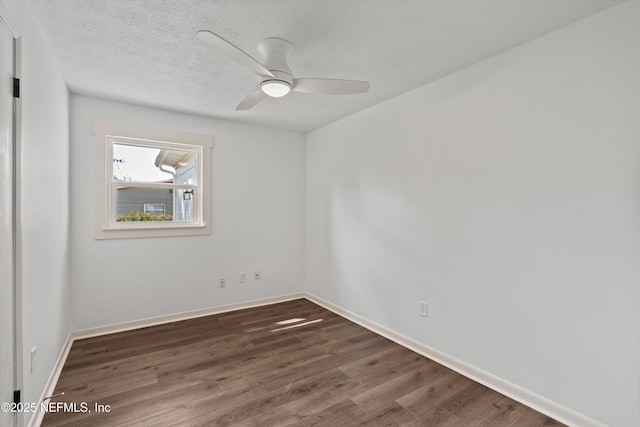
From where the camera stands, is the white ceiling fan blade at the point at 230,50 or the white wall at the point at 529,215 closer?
the white ceiling fan blade at the point at 230,50

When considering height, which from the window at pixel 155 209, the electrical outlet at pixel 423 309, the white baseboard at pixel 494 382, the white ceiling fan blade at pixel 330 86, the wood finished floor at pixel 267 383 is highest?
the white ceiling fan blade at pixel 330 86

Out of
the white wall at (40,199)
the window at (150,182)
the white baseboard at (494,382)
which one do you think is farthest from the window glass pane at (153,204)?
the white baseboard at (494,382)

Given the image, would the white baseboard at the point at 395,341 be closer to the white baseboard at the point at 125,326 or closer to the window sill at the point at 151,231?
the white baseboard at the point at 125,326

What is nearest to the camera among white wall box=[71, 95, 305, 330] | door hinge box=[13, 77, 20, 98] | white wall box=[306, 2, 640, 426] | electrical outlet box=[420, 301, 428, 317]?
door hinge box=[13, 77, 20, 98]

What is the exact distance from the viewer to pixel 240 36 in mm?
2010

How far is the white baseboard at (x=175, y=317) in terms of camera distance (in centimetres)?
315

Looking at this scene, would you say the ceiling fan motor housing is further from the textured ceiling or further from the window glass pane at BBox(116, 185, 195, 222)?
the window glass pane at BBox(116, 185, 195, 222)

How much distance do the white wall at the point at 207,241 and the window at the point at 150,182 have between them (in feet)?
0.31

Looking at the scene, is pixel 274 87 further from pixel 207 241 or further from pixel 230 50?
pixel 207 241

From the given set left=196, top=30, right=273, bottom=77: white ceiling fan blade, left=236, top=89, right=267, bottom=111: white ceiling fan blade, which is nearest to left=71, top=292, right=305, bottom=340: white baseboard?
left=236, top=89, right=267, bottom=111: white ceiling fan blade

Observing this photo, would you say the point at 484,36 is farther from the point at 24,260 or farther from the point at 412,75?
the point at 24,260

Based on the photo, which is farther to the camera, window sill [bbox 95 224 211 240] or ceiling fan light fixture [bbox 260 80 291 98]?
window sill [bbox 95 224 211 240]

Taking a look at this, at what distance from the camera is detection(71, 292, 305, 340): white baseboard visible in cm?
315

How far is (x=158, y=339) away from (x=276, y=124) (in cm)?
286
